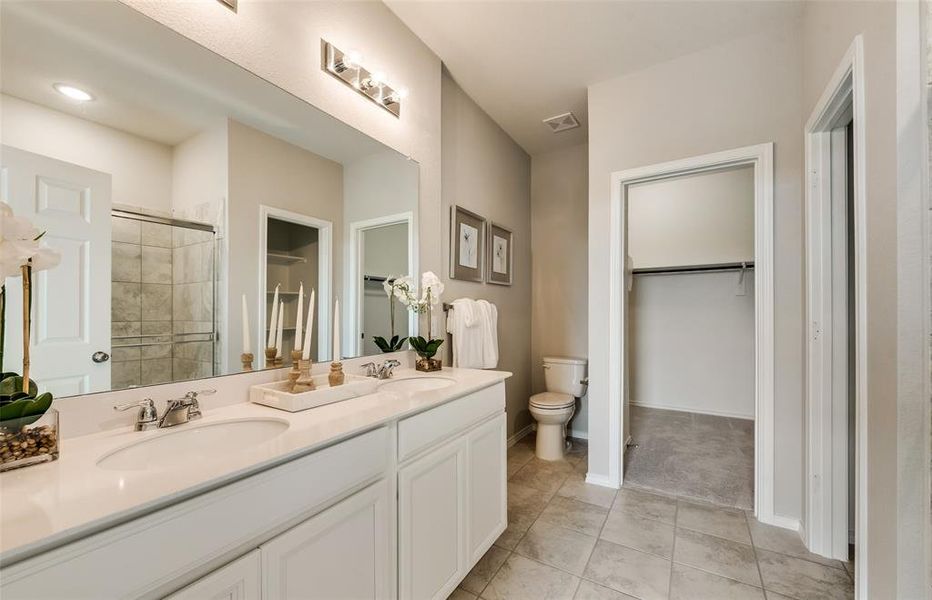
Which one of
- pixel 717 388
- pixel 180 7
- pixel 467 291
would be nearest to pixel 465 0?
pixel 180 7

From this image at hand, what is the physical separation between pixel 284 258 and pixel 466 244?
134 cm

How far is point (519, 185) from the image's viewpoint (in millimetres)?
3314

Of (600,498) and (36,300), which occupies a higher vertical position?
(36,300)

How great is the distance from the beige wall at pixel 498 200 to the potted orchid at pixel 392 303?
289 mm

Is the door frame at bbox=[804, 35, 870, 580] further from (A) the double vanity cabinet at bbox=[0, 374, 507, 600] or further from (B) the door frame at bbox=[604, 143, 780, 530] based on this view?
(A) the double vanity cabinet at bbox=[0, 374, 507, 600]

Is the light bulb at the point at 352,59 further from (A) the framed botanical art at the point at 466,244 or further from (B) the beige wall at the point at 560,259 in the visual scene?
(B) the beige wall at the point at 560,259

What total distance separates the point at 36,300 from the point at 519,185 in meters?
3.05

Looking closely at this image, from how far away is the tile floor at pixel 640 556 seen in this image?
1492 millimetres

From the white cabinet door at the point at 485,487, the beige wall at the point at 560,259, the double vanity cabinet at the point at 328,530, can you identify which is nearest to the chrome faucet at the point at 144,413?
the double vanity cabinet at the point at 328,530

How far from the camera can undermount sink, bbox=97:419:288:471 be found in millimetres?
872

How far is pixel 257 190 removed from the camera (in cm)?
130

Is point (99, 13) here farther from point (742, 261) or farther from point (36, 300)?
point (742, 261)

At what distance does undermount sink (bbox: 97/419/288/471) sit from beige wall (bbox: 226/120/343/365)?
25 cm

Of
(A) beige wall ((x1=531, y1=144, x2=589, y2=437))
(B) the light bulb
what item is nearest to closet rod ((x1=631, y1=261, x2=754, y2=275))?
(A) beige wall ((x1=531, y1=144, x2=589, y2=437))
